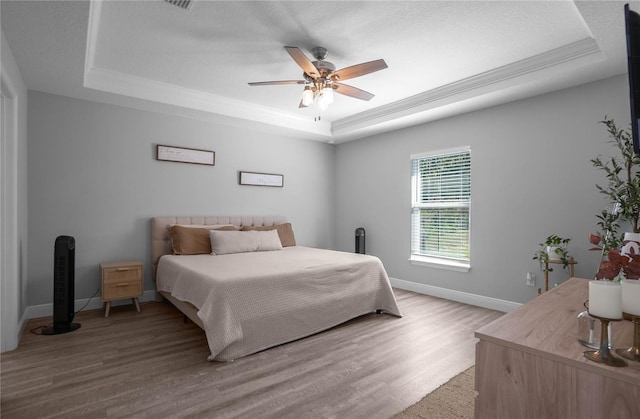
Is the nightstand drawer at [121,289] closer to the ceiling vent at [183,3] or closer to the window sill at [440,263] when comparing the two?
the ceiling vent at [183,3]

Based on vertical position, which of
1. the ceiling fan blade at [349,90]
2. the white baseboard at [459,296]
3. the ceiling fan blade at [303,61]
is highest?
the ceiling fan blade at [303,61]

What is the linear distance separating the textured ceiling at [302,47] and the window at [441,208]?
2.26 ft

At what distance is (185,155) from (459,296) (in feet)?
13.5

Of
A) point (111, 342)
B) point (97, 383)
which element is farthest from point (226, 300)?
point (111, 342)

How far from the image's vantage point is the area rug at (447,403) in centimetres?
189

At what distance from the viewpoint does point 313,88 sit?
310 cm

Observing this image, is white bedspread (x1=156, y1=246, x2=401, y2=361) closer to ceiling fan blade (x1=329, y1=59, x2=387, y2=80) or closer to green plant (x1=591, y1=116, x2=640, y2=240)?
ceiling fan blade (x1=329, y1=59, x2=387, y2=80)

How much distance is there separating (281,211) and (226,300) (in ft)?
9.80

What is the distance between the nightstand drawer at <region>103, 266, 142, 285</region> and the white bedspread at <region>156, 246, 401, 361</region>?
0.26m

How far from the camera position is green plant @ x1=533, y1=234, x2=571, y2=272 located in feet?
10.7

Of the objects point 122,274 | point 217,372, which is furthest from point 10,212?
point 217,372

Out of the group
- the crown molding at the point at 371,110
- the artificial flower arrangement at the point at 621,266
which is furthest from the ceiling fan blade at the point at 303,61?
the artificial flower arrangement at the point at 621,266

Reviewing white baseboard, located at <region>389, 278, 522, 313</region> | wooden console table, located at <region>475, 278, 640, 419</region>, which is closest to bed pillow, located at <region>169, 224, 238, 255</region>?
white baseboard, located at <region>389, 278, 522, 313</region>

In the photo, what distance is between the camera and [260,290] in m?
2.75
